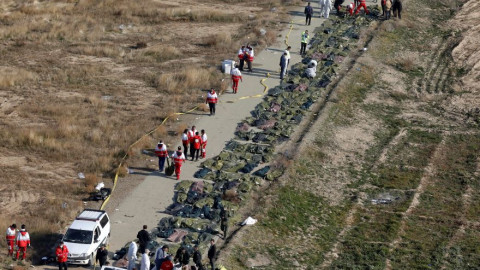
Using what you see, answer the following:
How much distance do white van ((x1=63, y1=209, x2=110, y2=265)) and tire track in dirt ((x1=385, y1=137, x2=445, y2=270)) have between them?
30.9 feet

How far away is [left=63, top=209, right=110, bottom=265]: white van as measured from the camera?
83.8 ft

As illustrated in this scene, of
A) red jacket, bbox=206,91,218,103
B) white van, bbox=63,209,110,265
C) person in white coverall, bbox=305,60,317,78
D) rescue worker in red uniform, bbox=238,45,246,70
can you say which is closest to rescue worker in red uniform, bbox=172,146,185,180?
white van, bbox=63,209,110,265

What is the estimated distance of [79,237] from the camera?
26078 millimetres

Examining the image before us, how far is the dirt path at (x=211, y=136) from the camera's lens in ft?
95.3

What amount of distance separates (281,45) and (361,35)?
5.20 meters

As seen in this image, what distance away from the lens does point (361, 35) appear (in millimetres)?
51062

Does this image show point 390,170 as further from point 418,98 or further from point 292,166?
point 418,98

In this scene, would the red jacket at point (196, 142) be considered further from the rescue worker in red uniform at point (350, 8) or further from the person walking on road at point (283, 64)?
the rescue worker in red uniform at point (350, 8)

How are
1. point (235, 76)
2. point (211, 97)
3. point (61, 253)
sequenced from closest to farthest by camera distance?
point (61, 253) < point (211, 97) < point (235, 76)

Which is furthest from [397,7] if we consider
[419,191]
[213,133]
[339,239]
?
[339,239]

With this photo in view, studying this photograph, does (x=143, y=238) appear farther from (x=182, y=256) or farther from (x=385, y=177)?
(x=385, y=177)

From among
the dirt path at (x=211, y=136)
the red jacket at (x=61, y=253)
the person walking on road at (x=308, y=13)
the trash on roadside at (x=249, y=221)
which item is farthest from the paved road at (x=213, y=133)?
the trash on roadside at (x=249, y=221)

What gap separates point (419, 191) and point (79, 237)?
1470 cm

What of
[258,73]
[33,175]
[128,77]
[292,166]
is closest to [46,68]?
[128,77]
